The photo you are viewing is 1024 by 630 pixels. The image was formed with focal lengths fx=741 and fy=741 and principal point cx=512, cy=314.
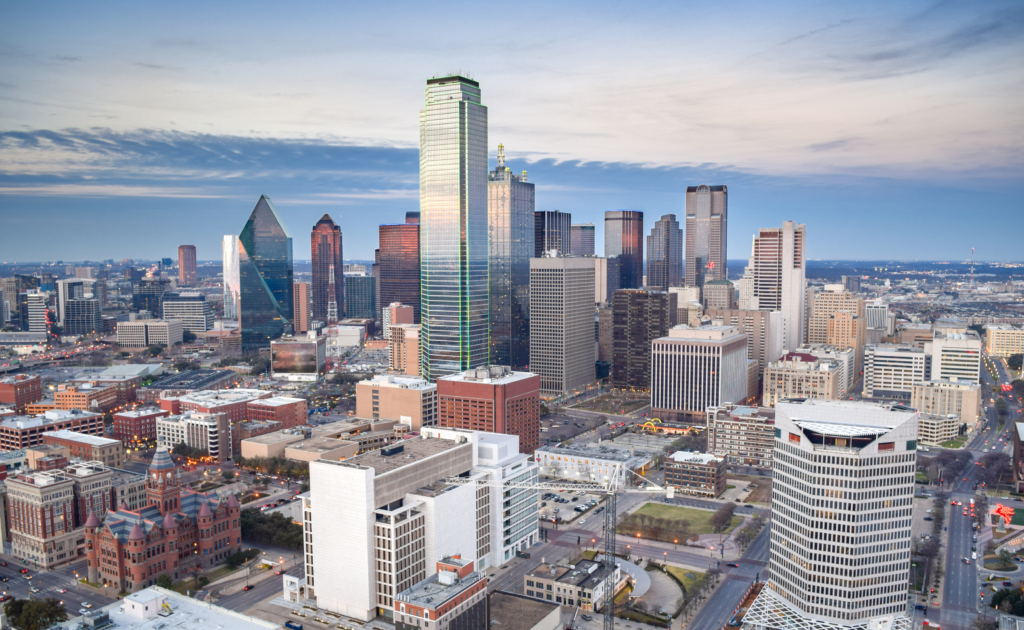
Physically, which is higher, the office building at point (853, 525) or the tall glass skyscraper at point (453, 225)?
the tall glass skyscraper at point (453, 225)

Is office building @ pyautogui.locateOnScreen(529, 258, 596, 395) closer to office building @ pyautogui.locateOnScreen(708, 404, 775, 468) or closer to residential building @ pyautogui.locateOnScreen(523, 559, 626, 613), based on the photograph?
office building @ pyautogui.locateOnScreen(708, 404, 775, 468)

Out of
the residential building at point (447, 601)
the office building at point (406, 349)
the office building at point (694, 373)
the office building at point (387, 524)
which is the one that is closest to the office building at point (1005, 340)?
the office building at point (694, 373)

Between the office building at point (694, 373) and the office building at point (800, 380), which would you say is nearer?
the office building at point (694, 373)

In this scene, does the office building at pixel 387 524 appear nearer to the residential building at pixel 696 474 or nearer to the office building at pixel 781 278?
the residential building at pixel 696 474

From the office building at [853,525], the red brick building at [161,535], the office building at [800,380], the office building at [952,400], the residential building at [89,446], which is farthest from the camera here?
the office building at [800,380]

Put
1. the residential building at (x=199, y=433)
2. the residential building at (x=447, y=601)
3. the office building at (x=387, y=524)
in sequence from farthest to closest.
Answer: the residential building at (x=199, y=433) < the office building at (x=387, y=524) < the residential building at (x=447, y=601)

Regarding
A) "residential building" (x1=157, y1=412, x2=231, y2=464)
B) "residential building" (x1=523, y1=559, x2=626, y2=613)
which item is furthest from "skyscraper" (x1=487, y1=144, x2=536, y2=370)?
"residential building" (x1=523, y1=559, x2=626, y2=613)

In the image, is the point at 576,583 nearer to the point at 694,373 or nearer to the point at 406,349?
the point at 694,373

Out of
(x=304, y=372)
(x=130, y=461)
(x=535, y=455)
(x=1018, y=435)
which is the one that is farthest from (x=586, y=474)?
(x=304, y=372)

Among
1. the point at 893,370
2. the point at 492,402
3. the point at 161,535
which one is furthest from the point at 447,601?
the point at 893,370
